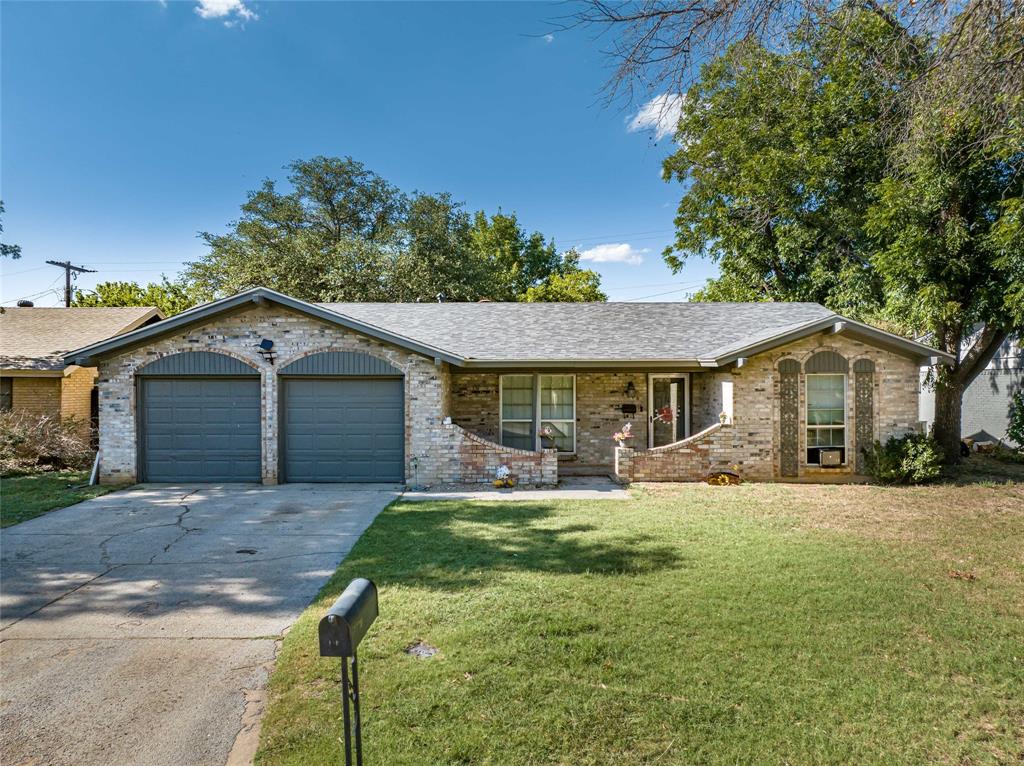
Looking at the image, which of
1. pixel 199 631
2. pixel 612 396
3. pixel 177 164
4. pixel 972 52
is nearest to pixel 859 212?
pixel 612 396

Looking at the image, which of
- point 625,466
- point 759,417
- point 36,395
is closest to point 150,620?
point 625,466

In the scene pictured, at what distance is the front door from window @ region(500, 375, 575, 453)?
6.27 feet

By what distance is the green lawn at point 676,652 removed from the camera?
9.33ft

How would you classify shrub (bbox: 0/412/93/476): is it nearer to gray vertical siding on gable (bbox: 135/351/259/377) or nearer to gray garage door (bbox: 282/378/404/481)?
gray vertical siding on gable (bbox: 135/351/259/377)

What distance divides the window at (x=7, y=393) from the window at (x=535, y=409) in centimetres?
1334

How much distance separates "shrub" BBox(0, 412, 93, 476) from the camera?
12.4 m

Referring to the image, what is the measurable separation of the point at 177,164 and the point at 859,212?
23.1 m

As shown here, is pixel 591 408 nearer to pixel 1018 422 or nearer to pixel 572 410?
pixel 572 410

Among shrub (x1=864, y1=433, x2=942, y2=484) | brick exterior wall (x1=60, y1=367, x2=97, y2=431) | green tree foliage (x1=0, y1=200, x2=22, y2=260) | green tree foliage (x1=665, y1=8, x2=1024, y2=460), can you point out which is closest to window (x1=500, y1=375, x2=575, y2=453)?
green tree foliage (x1=665, y1=8, x2=1024, y2=460)

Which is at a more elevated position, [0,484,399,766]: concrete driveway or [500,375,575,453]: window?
[500,375,575,453]: window

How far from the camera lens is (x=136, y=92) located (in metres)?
14.0

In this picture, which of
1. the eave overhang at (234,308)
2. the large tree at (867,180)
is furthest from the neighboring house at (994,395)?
the eave overhang at (234,308)

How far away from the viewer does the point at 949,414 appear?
13.5 meters

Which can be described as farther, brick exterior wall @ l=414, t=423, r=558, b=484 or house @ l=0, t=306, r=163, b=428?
house @ l=0, t=306, r=163, b=428
